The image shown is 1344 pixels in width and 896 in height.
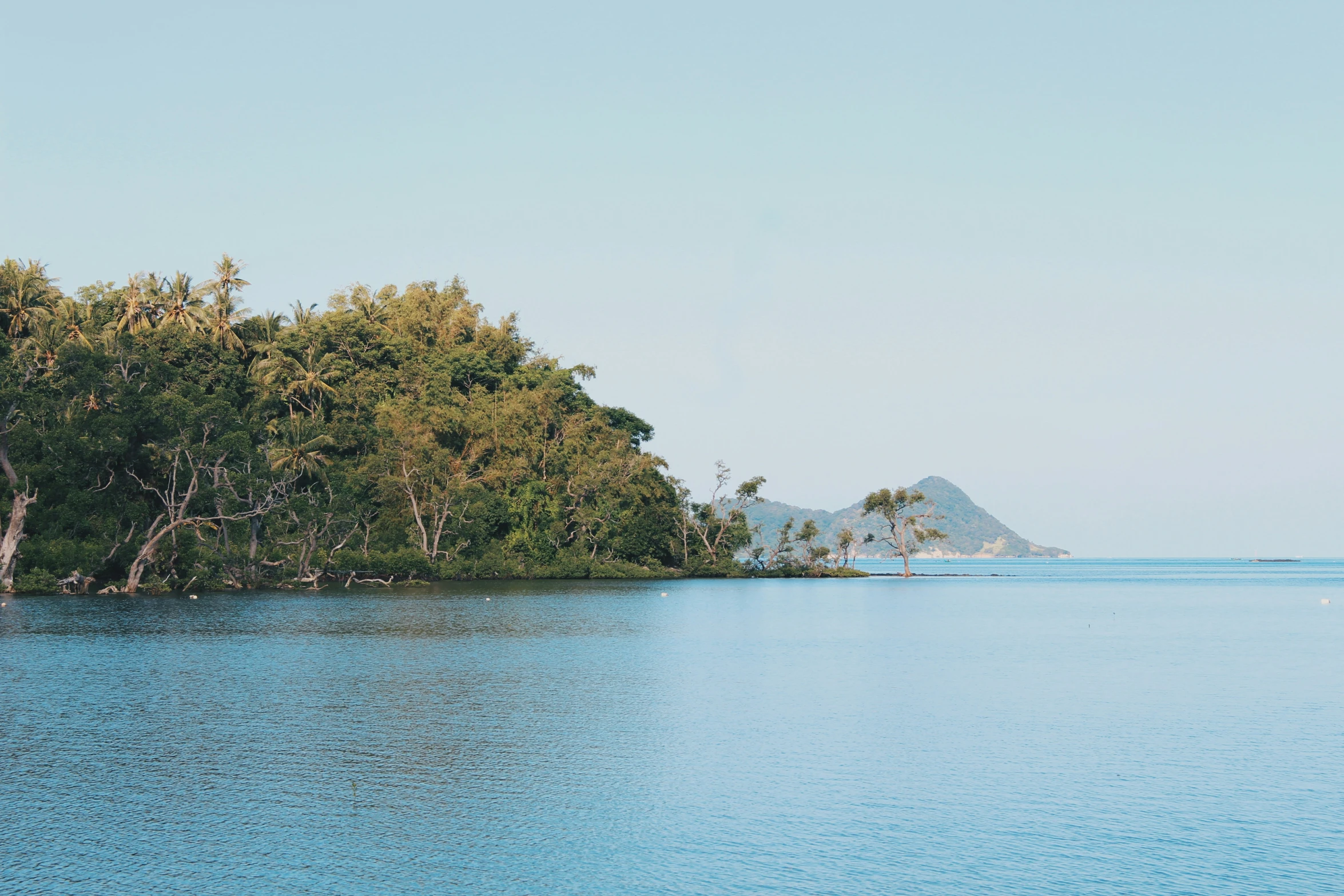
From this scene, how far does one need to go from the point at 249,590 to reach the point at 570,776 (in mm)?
66562

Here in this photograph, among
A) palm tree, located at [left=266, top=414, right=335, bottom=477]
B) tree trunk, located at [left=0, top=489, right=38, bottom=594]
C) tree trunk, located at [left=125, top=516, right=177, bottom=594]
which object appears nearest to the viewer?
tree trunk, located at [left=0, top=489, right=38, bottom=594]

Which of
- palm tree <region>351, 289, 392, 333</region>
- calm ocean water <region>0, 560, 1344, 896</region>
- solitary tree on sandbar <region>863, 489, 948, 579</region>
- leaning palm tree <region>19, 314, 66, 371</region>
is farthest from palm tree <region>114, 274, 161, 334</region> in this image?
solitary tree on sandbar <region>863, 489, 948, 579</region>

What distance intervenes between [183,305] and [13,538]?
34874 millimetres

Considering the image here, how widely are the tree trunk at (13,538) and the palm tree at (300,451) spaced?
19.3 meters

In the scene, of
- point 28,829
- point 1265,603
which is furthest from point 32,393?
point 1265,603

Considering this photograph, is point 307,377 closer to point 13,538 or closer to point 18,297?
point 18,297

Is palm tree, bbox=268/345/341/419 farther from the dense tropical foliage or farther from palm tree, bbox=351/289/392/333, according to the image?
palm tree, bbox=351/289/392/333

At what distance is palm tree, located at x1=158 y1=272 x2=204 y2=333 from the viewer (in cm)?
9494

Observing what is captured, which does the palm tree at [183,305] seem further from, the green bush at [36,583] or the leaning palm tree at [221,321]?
the green bush at [36,583]

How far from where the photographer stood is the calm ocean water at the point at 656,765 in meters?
15.3

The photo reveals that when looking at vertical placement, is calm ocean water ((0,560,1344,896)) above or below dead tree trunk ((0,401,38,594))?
below

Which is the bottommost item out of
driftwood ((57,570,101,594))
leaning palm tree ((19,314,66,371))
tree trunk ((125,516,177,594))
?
driftwood ((57,570,101,594))

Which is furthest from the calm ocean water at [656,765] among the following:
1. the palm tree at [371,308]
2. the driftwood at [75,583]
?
the palm tree at [371,308]

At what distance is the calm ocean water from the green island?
93.4ft
